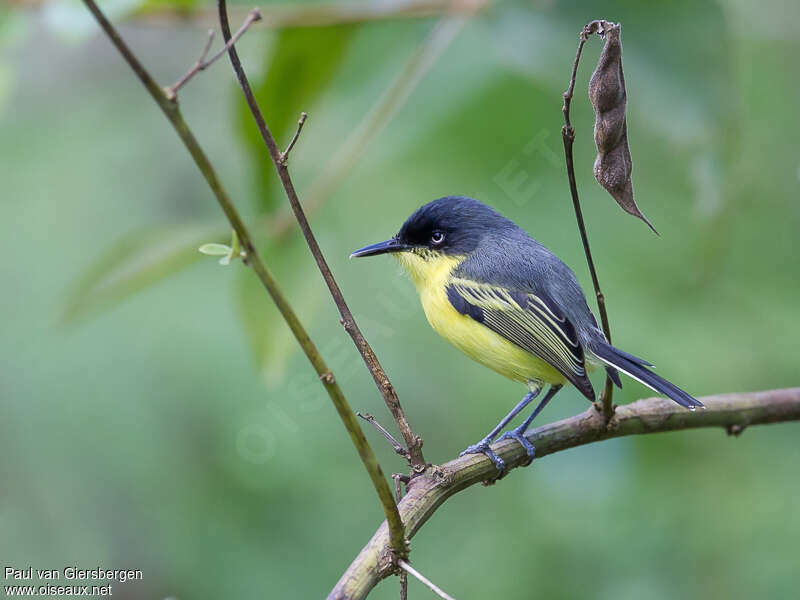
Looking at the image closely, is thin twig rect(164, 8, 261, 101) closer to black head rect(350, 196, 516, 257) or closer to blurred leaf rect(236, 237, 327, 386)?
black head rect(350, 196, 516, 257)

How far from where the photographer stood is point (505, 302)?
295cm

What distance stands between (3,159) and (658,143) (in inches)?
152

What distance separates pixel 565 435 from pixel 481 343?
52 centimetres

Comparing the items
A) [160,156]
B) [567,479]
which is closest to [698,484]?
[567,479]

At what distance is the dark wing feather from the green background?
1.78ft

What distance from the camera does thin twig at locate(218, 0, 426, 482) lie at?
1.67 meters

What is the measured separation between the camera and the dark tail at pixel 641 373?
2.48 m

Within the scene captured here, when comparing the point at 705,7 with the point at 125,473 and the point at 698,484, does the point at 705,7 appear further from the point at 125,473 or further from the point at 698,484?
the point at 125,473

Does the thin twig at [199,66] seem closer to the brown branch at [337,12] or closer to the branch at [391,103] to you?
the branch at [391,103]

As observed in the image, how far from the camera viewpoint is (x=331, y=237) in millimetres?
3609

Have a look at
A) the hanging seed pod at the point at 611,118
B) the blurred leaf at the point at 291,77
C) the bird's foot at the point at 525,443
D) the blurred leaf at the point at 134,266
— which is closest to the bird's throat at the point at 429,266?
the blurred leaf at the point at 291,77

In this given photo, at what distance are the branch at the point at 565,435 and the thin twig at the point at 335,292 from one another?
0.06 meters

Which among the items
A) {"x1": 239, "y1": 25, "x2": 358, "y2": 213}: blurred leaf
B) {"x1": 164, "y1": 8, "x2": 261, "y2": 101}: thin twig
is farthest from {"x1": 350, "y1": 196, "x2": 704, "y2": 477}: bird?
{"x1": 164, "y1": 8, "x2": 261, "y2": 101}: thin twig

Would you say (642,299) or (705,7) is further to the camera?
(642,299)
